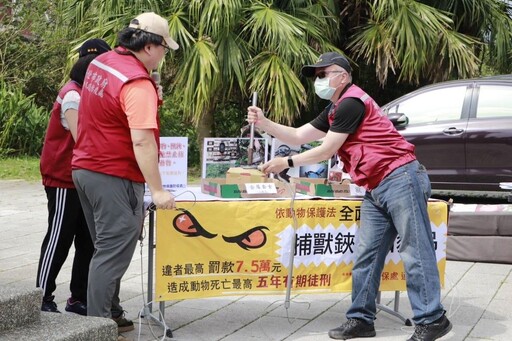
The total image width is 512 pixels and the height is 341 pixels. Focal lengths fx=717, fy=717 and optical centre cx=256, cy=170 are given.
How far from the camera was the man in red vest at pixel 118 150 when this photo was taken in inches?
147

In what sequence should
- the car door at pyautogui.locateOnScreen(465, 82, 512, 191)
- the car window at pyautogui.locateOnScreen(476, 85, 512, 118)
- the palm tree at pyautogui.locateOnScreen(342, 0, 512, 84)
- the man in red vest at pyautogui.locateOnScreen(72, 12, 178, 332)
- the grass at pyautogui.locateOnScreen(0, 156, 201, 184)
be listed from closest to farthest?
1. the man in red vest at pyautogui.locateOnScreen(72, 12, 178, 332)
2. the car door at pyautogui.locateOnScreen(465, 82, 512, 191)
3. the car window at pyautogui.locateOnScreen(476, 85, 512, 118)
4. the palm tree at pyautogui.locateOnScreen(342, 0, 512, 84)
5. the grass at pyautogui.locateOnScreen(0, 156, 201, 184)

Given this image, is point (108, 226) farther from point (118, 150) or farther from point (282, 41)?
point (282, 41)

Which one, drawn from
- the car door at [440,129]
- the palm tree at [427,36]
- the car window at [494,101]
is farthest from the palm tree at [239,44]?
the car window at [494,101]

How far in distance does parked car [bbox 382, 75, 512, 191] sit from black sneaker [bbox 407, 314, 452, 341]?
4.06 metres

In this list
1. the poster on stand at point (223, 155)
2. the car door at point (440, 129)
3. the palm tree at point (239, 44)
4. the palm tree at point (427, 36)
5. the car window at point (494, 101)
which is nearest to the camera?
the poster on stand at point (223, 155)

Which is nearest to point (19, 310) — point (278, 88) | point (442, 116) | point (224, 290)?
point (224, 290)

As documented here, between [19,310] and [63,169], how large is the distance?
998 mm

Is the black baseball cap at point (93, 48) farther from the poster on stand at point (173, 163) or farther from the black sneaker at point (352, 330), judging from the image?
the black sneaker at point (352, 330)

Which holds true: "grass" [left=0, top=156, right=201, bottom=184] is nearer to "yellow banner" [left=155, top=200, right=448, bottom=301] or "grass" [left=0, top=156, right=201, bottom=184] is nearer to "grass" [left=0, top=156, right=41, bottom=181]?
"grass" [left=0, top=156, right=41, bottom=181]

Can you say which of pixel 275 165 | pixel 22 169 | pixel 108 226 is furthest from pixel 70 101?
pixel 22 169

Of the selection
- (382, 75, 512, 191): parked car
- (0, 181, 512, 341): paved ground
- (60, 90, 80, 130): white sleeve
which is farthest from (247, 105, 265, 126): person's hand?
(382, 75, 512, 191): parked car

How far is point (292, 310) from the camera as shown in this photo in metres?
5.00

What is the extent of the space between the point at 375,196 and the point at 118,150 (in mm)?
1555

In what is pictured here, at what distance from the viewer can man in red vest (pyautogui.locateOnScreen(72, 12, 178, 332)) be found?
372 cm
